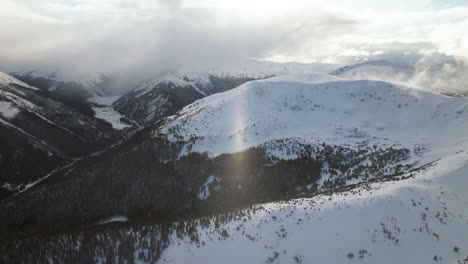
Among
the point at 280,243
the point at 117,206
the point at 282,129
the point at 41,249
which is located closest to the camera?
the point at 280,243

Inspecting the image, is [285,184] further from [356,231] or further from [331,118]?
[331,118]

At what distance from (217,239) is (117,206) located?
280 feet

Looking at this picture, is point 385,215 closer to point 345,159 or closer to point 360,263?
point 360,263

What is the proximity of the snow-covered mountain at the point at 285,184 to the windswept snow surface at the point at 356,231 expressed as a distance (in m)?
0.25

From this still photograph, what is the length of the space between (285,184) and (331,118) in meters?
60.9

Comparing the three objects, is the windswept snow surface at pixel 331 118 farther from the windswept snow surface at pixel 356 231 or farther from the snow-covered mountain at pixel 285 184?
the windswept snow surface at pixel 356 231

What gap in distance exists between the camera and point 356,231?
5375 centimetres

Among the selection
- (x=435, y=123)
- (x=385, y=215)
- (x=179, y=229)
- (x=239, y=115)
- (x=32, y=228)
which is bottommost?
(x=32, y=228)

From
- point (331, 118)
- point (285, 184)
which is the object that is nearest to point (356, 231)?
point (285, 184)

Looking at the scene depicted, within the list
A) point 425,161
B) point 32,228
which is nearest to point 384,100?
point 425,161

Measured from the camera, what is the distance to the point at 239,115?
156 meters

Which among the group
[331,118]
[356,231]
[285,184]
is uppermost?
[331,118]

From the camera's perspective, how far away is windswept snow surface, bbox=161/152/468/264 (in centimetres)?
4878

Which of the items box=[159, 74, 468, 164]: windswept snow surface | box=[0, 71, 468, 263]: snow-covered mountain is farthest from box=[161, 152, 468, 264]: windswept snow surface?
box=[159, 74, 468, 164]: windswept snow surface
